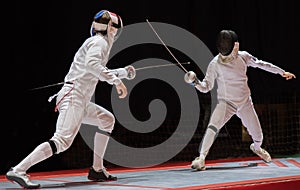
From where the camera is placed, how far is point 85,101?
2.82 meters

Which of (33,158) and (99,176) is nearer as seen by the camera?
(33,158)

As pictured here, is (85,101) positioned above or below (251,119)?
above

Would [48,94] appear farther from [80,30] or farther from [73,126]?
[73,126]

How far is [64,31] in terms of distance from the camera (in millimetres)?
3795

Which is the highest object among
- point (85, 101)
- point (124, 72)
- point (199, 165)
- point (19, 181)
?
point (124, 72)

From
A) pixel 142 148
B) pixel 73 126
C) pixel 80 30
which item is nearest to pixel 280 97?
pixel 142 148

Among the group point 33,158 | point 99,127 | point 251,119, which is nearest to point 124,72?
point 99,127

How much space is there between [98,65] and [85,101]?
23cm

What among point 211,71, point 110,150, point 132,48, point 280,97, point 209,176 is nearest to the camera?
point 209,176

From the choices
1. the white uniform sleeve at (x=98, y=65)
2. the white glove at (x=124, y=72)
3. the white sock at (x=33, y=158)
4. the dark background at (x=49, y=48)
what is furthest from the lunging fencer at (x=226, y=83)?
the white sock at (x=33, y=158)

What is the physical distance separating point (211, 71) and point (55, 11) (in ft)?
3.81

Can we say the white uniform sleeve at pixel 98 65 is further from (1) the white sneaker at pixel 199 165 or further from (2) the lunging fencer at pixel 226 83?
(1) the white sneaker at pixel 199 165

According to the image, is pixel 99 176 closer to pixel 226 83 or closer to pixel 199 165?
pixel 199 165

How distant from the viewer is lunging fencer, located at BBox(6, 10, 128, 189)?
264 cm
